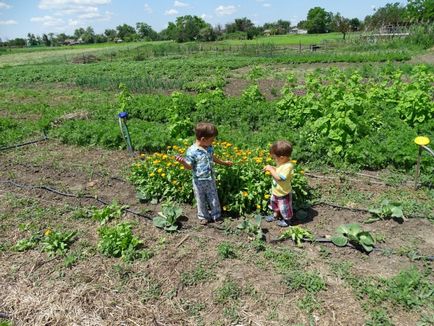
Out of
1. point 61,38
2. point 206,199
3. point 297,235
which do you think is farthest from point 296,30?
point 297,235

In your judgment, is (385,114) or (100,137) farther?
(100,137)

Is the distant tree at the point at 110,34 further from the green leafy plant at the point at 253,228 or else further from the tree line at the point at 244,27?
the green leafy plant at the point at 253,228

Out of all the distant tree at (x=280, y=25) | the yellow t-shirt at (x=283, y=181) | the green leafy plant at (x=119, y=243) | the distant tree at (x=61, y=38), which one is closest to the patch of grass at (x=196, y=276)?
the green leafy plant at (x=119, y=243)

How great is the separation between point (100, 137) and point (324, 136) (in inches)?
202

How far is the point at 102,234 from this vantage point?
4.62m

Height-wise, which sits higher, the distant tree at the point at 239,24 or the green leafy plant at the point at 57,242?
the distant tree at the point at 239,24

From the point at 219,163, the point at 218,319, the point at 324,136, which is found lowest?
the point at 218,319

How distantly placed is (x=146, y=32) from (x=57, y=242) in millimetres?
112995

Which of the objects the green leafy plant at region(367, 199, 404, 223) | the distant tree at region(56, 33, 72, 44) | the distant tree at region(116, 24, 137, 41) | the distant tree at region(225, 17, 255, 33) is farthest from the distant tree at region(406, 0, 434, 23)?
the distant tree at region(56, 33, 72, 44)

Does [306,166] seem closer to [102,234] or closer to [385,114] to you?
[385,114]

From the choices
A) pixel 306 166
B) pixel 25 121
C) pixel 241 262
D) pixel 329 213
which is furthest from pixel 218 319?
pixel 25 121

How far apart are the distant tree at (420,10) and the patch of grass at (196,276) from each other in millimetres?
60516

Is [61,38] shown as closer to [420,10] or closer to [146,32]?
[146,32]

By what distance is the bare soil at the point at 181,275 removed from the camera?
137 inches
